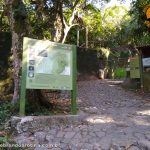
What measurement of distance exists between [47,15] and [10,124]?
8.04 m

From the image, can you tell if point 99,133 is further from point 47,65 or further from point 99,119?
point 47,65

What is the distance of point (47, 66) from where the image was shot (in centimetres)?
752

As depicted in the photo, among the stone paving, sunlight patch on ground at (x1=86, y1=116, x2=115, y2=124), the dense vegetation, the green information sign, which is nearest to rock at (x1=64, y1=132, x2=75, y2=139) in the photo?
the stone paving

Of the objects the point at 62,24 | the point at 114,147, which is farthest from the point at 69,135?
the point at 62,24

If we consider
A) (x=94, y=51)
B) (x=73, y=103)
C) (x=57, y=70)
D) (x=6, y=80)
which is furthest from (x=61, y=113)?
(x=94, y=51)

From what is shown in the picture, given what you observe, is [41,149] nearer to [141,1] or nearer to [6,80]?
[6,80]

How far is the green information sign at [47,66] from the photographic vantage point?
7.16 metres

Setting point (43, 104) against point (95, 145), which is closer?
point (95, 145)

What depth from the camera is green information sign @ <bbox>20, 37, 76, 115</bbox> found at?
7156mm

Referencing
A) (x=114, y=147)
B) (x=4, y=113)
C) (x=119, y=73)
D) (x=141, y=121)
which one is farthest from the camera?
(x=119, y=73)

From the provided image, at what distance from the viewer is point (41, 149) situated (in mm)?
5992

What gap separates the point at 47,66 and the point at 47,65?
0.9 inches

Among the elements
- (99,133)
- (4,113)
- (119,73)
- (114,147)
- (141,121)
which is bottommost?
(114,147)

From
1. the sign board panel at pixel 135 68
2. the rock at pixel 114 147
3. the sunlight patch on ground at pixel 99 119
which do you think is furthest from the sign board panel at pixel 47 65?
the sign board panel at pixel 135 68
